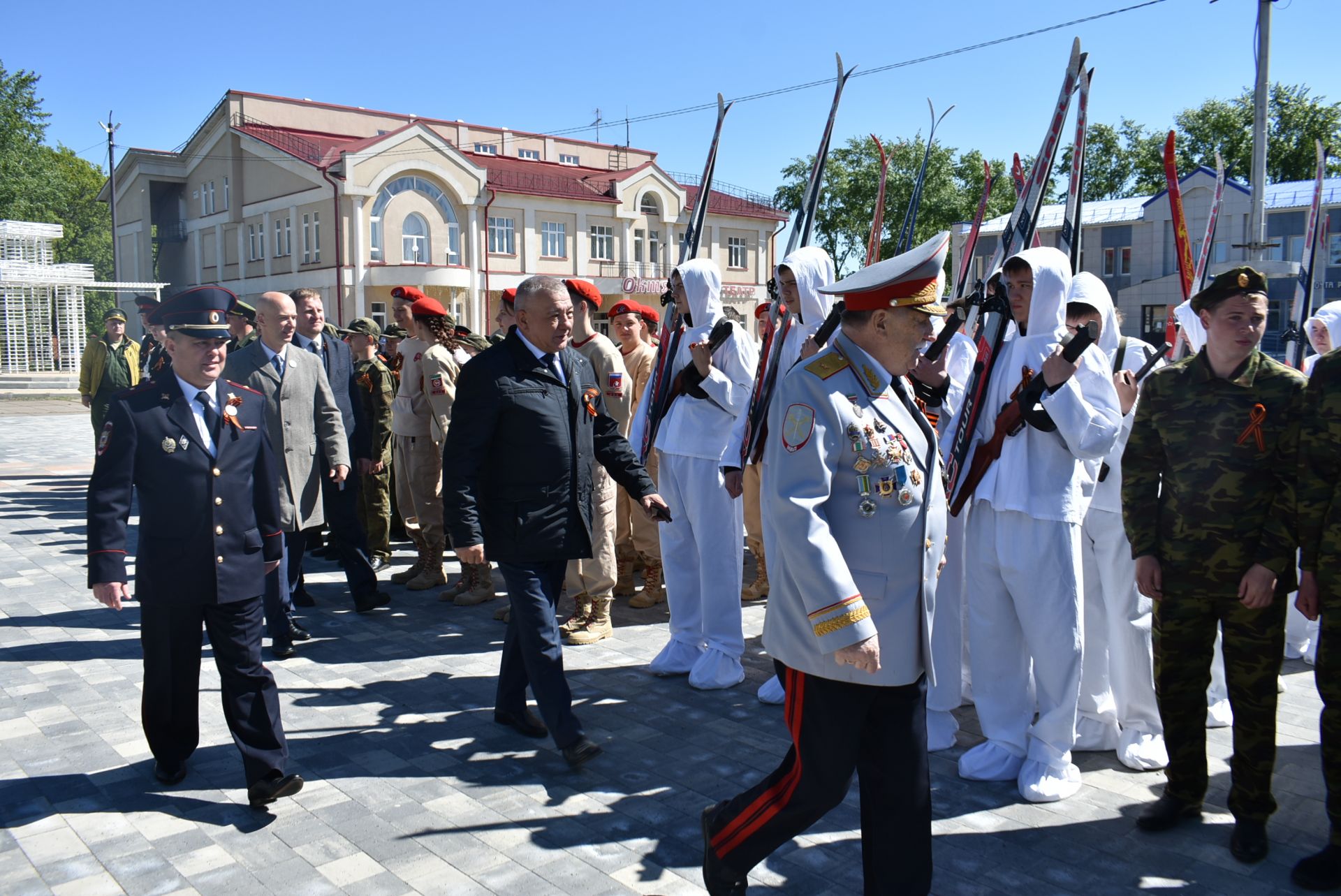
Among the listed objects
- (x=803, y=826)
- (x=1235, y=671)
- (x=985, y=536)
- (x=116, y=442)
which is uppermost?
(x=116, y=442)

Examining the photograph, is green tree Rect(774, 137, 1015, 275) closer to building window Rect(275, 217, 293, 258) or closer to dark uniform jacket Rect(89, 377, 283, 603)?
building window Rect(275, 217, 293, 258)

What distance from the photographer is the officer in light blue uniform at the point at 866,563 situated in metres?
2.94

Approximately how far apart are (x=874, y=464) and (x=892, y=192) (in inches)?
2019

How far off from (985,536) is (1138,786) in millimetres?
1221

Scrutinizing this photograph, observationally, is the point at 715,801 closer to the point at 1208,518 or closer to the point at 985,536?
the point at 985,536

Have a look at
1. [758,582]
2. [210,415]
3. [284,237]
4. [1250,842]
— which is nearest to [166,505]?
[210,415]

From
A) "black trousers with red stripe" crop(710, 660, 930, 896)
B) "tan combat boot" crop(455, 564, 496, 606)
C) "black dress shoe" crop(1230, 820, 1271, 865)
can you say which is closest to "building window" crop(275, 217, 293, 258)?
"tan combat boot" crop(455, 564, 496, 606)

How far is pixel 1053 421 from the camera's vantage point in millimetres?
4168

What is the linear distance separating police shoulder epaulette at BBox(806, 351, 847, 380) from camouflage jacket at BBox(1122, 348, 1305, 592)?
165 cm

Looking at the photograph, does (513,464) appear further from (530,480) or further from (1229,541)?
(1229,541)

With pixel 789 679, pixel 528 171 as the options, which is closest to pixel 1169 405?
pixel 789 679

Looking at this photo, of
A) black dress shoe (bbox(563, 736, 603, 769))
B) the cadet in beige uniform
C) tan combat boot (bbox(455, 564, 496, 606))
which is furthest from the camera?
tan combat boot (bbox(455, 564, 496, 606))

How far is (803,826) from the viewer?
3119 millimetres

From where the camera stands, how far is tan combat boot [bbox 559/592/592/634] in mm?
6691
